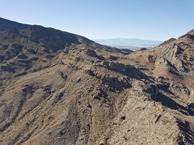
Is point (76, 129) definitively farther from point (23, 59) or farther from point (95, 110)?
point (23, 59)

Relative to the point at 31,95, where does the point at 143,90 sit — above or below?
above

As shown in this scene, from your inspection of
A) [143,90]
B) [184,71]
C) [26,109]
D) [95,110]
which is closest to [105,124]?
[95,110]

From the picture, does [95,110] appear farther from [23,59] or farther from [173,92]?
[23,59]

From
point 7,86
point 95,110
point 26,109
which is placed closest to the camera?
point 95,110

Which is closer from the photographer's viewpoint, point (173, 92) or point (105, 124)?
point (105, 124)

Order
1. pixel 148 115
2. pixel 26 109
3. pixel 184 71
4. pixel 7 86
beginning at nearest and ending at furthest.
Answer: pixel 148 115 < pixel 26 109 < pixel 7 86 < pixel 184 71

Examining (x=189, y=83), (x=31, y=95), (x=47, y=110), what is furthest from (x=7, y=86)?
(x=189, y=83)
